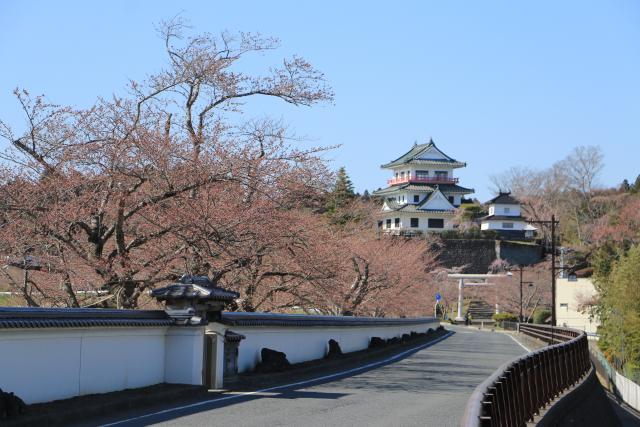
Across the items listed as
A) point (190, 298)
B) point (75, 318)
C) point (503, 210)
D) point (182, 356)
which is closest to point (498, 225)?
point (503, 210)

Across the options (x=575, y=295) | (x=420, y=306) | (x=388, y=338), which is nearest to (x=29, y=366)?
(x=388, y=338)

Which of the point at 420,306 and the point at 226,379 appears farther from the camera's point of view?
the point at 420,306

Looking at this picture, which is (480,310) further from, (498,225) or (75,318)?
(75,318)

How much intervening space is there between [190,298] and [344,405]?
11.0 ft

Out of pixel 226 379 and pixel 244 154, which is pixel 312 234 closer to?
pixel 244 154

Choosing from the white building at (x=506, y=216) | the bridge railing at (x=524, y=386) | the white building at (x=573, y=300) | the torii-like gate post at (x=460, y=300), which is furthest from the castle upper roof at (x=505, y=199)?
the bridge railing at (x=524, y=386)

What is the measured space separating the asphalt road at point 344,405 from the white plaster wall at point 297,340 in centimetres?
151

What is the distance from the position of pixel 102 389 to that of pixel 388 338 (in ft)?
77.5

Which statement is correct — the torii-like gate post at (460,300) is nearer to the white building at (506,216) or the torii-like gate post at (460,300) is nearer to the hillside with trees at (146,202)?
the white building at (506,216)

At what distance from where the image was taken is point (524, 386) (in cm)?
1066

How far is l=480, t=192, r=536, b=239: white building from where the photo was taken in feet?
Answer: 362

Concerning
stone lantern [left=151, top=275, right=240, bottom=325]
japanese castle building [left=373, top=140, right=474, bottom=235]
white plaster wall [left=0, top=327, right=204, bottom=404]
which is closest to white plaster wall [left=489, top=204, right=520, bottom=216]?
japanese castle building [left=373, top=140, right=474, bottom=235]

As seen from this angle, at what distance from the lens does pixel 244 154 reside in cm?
1891

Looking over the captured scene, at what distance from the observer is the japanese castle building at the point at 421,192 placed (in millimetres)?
110562
